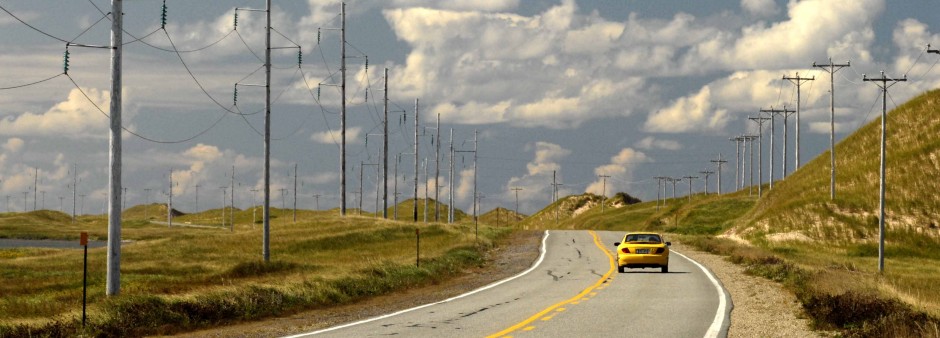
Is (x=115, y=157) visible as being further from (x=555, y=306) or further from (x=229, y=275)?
(x=229, y=275)

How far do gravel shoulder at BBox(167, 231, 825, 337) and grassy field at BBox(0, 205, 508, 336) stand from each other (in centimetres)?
91

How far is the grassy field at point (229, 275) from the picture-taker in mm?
19625

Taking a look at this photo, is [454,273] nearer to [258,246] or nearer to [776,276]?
[776,276]

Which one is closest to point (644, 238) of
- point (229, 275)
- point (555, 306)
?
point (229, 275)

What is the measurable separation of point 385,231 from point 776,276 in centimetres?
3353

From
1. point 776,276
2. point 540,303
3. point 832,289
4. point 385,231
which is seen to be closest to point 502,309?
point 540,303

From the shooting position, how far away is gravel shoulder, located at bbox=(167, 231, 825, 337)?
61.2 ft

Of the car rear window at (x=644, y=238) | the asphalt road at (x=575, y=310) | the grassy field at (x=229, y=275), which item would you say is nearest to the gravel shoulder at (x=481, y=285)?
the asphalt road at (x=575, y=310)

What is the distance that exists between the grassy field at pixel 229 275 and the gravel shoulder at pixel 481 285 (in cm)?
91

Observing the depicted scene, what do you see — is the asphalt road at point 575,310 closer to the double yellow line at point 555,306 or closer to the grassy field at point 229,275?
the double yellow line at point 555,306

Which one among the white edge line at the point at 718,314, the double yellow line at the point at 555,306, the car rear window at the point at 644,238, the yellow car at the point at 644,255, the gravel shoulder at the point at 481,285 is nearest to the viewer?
the double yellow line at the point at 555,306

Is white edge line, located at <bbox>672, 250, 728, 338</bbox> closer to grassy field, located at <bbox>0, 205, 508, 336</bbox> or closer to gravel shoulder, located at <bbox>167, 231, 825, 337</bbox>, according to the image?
gravel shoulder, located at <bbox>167, 231, 825, 337</bbox>

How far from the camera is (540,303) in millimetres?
23797

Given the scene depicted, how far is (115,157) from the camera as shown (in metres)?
22.1
